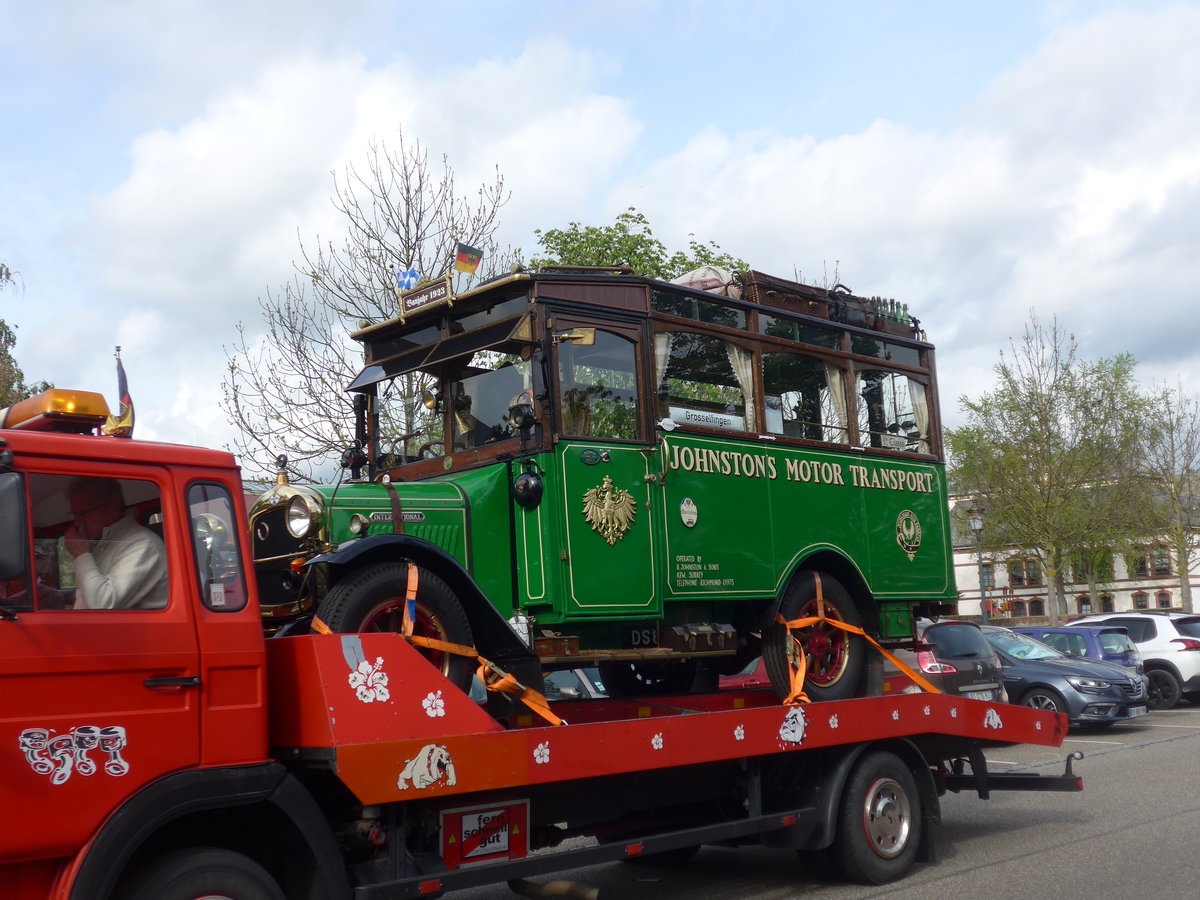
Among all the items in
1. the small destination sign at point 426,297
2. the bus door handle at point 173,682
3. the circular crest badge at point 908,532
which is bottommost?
the bus door handle at point 173,682

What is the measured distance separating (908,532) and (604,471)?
10.9ft

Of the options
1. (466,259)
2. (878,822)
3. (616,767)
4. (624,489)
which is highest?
(466,259)

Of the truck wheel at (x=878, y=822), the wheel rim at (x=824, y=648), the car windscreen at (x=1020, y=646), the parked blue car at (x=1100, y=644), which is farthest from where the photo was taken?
the parked blue car at (x=1100, y=644)

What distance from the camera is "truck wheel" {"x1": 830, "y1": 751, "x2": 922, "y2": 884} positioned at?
767cm

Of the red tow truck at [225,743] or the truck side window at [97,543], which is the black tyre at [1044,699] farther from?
the truck side window at [97,543]

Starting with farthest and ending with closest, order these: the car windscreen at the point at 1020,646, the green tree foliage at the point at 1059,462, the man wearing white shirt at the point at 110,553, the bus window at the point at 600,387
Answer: the green tree foliage at the point at 1059,462 < the car windscreen at the point at 1020,646 < the bus window at the point at 600,387 < the man wearing white shirt at the point at 110,553

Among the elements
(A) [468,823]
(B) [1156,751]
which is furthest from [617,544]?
(B) [1156,751]

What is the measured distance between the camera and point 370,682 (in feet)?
17.2

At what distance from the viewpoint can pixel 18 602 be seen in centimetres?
429

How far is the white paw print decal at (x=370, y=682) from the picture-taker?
5.18 metres

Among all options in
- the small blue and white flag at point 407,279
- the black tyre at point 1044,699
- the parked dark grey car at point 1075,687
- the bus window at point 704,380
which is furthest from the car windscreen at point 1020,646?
the small blue and white flag at point 407,279

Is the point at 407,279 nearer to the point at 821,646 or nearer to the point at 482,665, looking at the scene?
the point at 482,665

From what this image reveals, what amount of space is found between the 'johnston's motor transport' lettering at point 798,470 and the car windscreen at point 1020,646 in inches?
327

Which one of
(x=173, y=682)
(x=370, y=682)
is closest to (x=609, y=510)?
(x=370, y=682)
